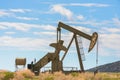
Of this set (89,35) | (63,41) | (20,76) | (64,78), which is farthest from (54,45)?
(64,78)

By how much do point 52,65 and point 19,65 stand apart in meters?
5.24

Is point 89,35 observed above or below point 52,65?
above

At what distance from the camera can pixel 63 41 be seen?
207 feet

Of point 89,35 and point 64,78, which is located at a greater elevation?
point 89,35

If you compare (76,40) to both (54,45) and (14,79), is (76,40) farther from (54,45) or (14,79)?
(14,79)

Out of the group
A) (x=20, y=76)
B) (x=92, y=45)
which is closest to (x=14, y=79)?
(x=20, y=76)

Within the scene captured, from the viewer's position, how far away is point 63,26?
209 ft

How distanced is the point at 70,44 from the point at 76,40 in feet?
4.35

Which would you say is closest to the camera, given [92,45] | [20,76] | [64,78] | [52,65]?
[64,78]

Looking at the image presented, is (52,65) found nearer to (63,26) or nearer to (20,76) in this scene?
(63,26)

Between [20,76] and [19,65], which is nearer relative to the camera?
[20,76]

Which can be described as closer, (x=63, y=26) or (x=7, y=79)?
(x=7, y=79)

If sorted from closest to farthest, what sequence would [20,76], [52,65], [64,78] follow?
[64,78] → [20,76] → [52,65]

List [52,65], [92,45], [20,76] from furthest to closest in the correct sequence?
[52,65], [92,45], [20,76]
